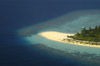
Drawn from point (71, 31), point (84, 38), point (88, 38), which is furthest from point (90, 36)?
point (71, 31)

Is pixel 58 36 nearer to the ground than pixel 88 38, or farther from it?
farther from it

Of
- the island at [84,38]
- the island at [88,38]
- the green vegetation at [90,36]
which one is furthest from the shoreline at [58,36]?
the green vegetation at [90,36]

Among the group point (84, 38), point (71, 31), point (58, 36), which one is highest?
point (71, 31)

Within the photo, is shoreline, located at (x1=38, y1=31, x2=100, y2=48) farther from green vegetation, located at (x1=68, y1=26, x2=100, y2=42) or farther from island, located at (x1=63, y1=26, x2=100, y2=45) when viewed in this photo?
green vegetation, located at (x1=68, y1=26, x2=100, y2=42)

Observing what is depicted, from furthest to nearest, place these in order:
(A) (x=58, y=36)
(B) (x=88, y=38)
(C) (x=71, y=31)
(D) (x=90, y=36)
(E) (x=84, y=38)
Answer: (C) (x=71, y=31)
(A) (x=58, y=36)
(D) (x=90, y=36)
(E) (x=84, y=38)
(B) (x=88, y=38)

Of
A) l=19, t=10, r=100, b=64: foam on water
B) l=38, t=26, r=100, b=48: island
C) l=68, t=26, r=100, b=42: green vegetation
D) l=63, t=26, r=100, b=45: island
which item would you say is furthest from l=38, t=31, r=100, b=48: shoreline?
l=68, t=26, r=100, b=42: green vegetation

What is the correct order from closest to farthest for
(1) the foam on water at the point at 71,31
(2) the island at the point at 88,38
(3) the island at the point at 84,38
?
(1) the foam on water at the point at 71,31
(3) the island at the point at 84,38
(2) the island at the point at 88,38

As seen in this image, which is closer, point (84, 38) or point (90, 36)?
point (84, 38)

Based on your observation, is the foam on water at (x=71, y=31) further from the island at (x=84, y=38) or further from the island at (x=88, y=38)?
the island at (x=88, y=38)

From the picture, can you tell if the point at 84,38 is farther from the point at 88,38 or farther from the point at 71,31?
the point at 71,31

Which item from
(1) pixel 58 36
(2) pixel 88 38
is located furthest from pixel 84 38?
(1) pixel 58 36

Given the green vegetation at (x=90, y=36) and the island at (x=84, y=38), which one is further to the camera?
the green vegetation at (x=90, y=36)

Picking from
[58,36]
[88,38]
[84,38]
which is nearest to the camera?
[88,38]
